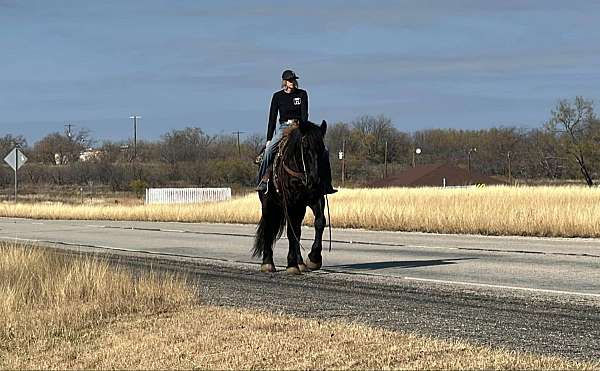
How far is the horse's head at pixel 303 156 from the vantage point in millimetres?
13047

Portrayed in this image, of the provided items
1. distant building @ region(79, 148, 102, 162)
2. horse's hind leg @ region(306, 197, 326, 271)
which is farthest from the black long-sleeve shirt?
distant building @ region(79, 148, 102, 162)

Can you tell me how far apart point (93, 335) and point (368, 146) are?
11480cm

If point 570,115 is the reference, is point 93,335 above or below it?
below

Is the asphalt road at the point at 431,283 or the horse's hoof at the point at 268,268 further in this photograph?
the horse's hoof at the point at 268,268

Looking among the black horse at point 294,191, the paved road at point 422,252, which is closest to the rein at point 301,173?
the black horse at point 294,191

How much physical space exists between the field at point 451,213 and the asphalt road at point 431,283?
6.30 ft

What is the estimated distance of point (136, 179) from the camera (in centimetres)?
9631

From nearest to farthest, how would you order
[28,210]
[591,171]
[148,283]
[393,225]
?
[148,283] < [393,225] < [28,210] < [591,171]

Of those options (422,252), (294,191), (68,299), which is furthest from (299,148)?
(422,252)

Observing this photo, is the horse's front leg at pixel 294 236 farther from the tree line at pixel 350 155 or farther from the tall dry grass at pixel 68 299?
the tree line at pixel 350 155

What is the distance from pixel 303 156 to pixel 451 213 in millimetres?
15417

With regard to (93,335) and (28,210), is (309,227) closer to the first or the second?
(93,335)

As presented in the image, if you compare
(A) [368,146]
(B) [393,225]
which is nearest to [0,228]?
(B) [393,225]

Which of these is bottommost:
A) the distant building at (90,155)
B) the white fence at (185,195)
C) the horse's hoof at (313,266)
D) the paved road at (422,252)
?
the paved road at (422,252)
